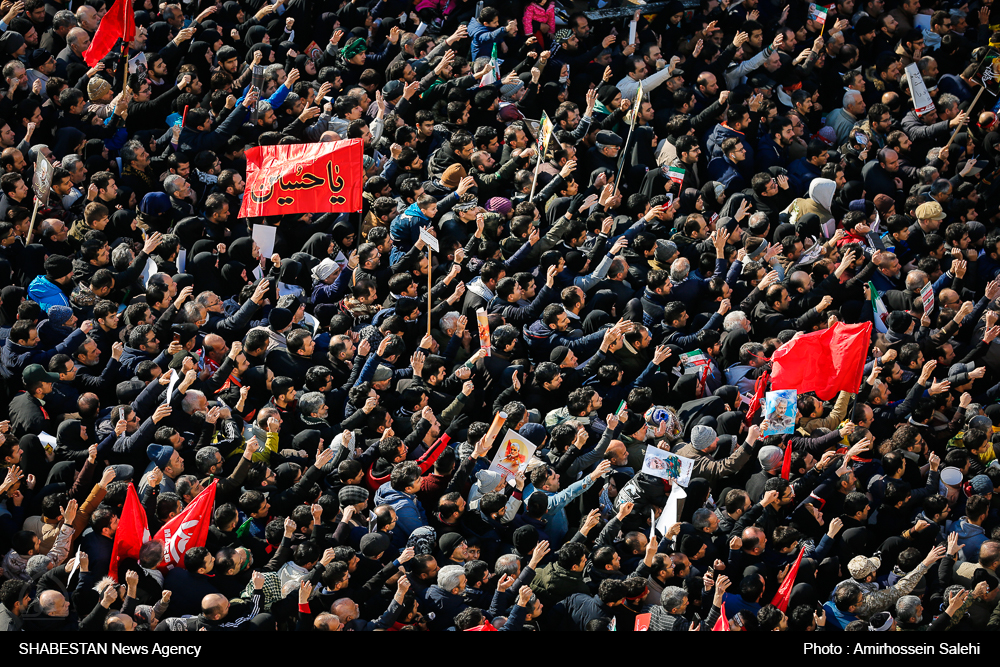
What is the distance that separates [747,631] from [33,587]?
5.47 meters

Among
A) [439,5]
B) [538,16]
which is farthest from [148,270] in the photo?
[538,16]

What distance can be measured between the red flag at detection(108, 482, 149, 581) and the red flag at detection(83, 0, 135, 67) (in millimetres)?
6397

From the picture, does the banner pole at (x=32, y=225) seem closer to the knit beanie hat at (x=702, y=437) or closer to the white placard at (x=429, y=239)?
the white placard at (x=429, y=239)

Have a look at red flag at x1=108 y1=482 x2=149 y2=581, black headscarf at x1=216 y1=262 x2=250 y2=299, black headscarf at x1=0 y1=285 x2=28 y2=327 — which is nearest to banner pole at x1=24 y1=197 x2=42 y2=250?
black headscarf at x1=0 y1=285 x2=28 y2=327

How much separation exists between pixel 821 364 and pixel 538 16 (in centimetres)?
631

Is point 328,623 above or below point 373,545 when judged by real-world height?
A: below

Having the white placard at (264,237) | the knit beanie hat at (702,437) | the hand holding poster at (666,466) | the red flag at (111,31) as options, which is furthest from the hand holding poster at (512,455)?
the red flag at (111,31)

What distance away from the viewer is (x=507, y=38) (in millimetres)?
16344

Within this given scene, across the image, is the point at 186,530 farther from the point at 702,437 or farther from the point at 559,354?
the point at 702,437

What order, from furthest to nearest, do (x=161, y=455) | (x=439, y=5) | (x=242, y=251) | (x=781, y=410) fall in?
(x=439, y=5), (x=242, y=251), (x=781, y=410), (x=161, y=455)

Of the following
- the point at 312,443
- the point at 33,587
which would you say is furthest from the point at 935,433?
the point at 33,587

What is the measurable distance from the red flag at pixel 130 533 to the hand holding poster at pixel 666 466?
4.12m

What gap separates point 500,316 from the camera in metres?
13.1

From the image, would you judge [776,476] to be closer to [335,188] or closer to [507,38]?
[335,188]
